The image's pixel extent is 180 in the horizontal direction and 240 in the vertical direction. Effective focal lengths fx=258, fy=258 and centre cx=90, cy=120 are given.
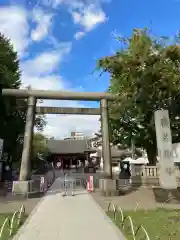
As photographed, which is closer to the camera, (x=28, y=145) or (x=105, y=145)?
(x=28, y=145)

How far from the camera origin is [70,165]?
5641cm

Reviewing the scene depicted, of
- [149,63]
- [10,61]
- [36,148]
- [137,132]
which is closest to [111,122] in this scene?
[137,132]

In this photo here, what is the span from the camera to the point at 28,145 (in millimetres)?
16359

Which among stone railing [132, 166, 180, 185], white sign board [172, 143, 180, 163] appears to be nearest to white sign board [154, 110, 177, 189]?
white sign board [172, 143, 180, 163]

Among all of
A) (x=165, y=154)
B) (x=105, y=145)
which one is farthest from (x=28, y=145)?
(x=165, y=154)

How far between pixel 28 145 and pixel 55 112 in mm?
3198

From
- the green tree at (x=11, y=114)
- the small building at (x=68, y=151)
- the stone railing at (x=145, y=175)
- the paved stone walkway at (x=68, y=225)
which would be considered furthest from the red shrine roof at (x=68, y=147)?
the paved stone walkway at (x=68, y=225)

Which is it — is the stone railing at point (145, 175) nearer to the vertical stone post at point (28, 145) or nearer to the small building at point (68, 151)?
the vertical stone post at point (28, 145)

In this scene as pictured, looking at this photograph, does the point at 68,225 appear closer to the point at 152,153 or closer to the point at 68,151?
the point at 152,153

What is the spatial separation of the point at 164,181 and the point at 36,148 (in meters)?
34.1

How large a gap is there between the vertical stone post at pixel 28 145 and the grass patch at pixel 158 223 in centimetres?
750

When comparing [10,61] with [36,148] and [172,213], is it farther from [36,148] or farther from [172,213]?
[36,148]

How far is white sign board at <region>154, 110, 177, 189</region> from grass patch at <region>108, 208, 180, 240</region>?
66.1 inches

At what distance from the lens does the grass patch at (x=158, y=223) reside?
264 inches
